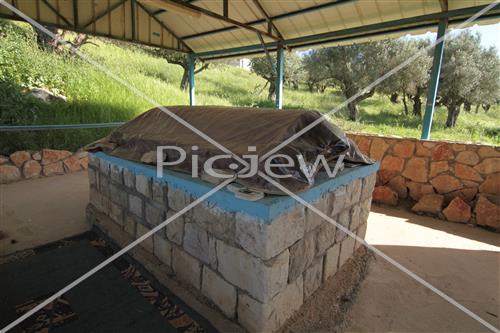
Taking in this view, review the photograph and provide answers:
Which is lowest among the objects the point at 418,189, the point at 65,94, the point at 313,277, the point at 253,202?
the point at 313,277

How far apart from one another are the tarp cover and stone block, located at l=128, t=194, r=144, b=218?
36 cm

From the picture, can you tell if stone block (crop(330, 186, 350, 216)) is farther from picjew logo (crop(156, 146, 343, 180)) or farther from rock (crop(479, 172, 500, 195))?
rock (crop(479, 172, 500, 195))

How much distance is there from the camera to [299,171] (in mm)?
1805

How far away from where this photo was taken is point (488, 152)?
371 cm

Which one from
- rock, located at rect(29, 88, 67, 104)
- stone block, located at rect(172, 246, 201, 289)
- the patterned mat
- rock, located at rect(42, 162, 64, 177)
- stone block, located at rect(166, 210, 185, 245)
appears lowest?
the patterned mat

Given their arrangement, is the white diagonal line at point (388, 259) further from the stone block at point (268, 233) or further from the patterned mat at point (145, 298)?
the patterned mat at point (145, 298)

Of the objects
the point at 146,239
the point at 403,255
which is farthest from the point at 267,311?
the point at 403,255

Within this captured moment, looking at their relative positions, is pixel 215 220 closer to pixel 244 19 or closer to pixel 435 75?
pixel 435 75

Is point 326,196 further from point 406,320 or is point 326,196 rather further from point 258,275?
point 406,320

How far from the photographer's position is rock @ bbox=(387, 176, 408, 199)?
4.38 m

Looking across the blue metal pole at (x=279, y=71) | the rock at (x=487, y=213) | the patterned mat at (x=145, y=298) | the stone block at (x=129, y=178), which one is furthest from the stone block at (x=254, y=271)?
the blue metal pole at (x=279, y=71)

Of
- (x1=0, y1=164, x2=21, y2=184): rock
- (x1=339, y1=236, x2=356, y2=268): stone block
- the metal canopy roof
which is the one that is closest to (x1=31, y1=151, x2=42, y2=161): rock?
(x1=0, y1=164, x2=21, y2=184): rock

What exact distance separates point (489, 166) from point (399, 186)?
1.13m

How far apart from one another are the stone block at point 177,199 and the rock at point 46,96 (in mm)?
5455
